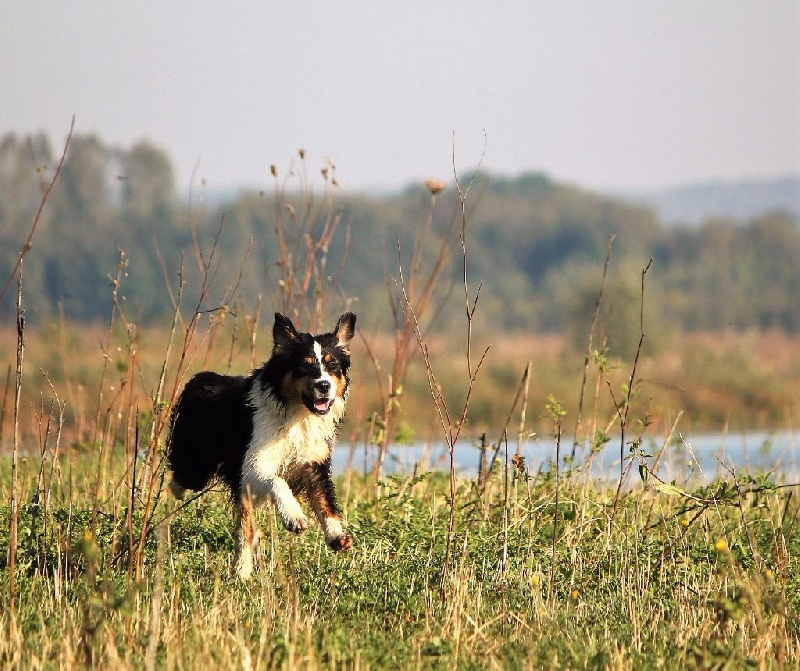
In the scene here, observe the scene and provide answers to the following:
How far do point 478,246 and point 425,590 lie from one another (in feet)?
260

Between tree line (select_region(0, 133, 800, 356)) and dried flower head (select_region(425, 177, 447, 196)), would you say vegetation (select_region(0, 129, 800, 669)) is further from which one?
tree line (select_region(0, 133, 800, 356))

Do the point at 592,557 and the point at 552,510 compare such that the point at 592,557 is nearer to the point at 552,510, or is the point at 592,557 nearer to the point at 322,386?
the point at 552,510

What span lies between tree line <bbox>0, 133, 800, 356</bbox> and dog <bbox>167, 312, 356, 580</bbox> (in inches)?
1697

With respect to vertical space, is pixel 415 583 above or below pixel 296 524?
below

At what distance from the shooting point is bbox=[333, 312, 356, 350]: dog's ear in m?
7.06

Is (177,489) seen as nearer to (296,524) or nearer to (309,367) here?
(309,367)

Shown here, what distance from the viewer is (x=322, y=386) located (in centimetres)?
664

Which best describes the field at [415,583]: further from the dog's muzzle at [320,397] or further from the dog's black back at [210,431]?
the dog's muzzle at [320,397]

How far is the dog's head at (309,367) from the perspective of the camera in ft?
21.9

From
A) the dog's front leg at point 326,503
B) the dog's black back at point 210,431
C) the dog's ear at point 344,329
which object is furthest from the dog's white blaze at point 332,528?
the dog's ear at point 344,329

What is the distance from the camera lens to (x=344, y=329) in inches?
280

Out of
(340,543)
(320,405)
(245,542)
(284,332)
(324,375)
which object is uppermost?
(284,332)

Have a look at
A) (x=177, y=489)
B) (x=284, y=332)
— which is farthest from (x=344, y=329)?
(x=177, y=489)

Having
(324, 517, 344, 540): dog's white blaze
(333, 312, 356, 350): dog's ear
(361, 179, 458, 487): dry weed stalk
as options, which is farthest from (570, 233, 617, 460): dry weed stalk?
(324, 517, 344, 540): dog's white blaze
